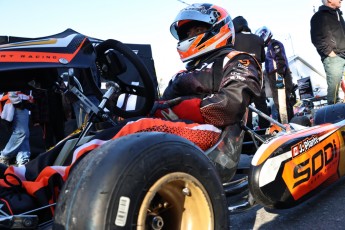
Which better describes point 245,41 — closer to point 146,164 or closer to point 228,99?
point 228,99

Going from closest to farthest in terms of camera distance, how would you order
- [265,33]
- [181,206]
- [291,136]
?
1. [181,206]
2. [291,136]
3. [265,33]

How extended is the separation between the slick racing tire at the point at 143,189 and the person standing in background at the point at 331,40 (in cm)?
330

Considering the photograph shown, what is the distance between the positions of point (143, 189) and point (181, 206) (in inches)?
11.5

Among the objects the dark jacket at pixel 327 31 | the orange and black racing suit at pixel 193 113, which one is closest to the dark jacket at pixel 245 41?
the dark jacket at pixel 327 31

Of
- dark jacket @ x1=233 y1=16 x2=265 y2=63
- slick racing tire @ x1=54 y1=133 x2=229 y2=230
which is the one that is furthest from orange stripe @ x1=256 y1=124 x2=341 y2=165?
dark jacket @ x1=233 y1=16 x2=265 y2=63

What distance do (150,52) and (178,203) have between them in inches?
236

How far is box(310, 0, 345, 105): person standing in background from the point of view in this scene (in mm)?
4242

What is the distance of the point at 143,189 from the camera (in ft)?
3.81

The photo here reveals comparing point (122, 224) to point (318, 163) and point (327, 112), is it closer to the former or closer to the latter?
point (318, 163)

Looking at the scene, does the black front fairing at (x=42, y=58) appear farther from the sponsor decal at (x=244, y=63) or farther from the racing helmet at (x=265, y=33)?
the racing helmet at (x=265, y=33)

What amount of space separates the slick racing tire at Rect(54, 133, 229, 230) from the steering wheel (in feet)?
2.82

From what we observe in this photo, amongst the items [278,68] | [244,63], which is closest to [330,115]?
[244,63]

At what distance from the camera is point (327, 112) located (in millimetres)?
2992

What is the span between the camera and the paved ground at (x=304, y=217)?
2160 mm
